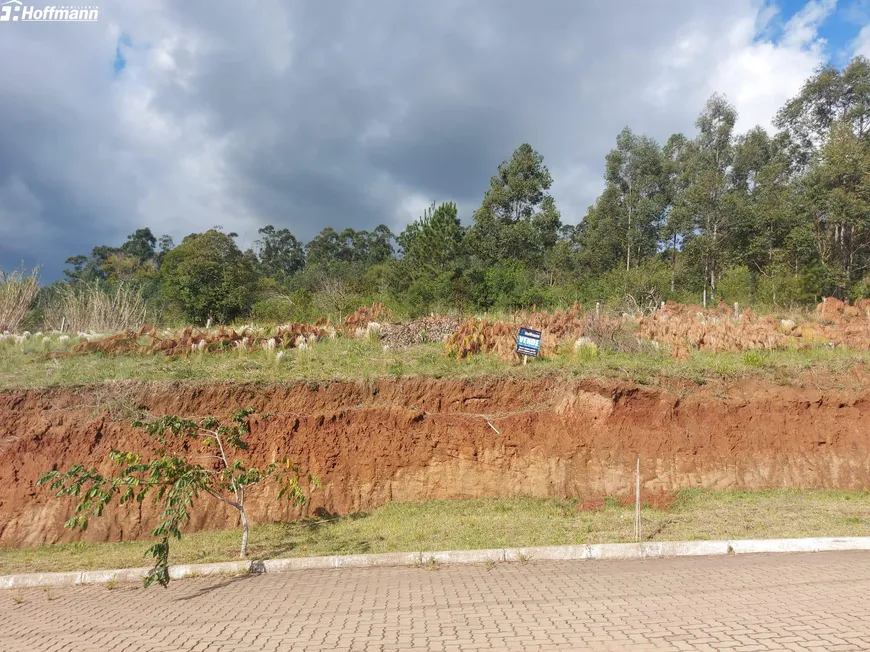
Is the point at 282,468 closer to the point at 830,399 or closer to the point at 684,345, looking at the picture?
the point at 684,345

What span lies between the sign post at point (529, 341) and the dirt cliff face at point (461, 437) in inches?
31.8

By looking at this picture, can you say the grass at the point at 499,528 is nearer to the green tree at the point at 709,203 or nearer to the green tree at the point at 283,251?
the green tree at the point at 709,203

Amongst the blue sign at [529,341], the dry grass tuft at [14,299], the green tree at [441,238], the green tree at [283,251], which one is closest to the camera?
the blue sign at [529,341]

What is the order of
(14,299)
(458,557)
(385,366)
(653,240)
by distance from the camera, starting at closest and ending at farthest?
(458,557), (385,366), (14,299), (653,240)

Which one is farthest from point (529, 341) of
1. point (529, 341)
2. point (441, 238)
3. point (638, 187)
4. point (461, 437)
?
point (638, 187)

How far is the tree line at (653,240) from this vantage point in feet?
74.8

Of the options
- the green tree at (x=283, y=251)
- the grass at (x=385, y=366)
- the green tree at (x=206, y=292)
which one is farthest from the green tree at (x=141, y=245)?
the grass at (x=385, y=366)

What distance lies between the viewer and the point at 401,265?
32.2 metres

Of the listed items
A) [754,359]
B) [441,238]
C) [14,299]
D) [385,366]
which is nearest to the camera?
[385,366]

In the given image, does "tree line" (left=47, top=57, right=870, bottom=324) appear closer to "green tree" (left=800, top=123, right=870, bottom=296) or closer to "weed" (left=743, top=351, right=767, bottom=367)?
"green tree" (left=800, top=123, right=870, bottom=296)

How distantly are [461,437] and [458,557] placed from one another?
125 inches

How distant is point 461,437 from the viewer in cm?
955

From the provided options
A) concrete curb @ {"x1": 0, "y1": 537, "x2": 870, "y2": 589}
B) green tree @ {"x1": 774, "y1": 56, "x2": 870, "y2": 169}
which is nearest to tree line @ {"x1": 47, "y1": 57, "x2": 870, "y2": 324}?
green tree @ {"x1": 774, "y1": 56, "x2": 870, "y2": 169}

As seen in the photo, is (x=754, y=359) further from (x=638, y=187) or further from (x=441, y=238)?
(x=638, y=187)
